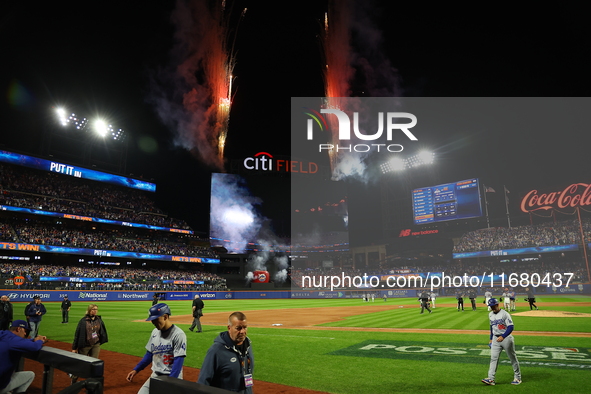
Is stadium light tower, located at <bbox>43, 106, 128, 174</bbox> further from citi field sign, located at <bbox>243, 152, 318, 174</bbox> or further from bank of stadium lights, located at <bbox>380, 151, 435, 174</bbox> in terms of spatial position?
bank of stadium lights, located at <bbox>380, 151, 435, 174</bbox>

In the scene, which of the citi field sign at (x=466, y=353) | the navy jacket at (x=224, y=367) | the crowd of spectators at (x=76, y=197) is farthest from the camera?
the crowd of spectators at (x=76, y=197)

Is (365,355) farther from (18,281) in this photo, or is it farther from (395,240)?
(395,240)

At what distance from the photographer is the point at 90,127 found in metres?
71.7

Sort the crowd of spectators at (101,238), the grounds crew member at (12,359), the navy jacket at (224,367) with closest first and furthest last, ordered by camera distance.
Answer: the navy jacket at (224,367) < the grounds crew member at (12,359) < the crowd of spectators at (101,238)

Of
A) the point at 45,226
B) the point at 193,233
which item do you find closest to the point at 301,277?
the point at 193,233

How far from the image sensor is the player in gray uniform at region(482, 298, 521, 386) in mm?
10008

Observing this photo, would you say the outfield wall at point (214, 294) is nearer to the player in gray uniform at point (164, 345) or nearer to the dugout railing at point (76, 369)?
the player in gray uniform at point (164, 345)

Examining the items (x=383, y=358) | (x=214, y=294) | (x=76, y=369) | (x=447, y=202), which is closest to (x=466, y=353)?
(x=383, y=358)

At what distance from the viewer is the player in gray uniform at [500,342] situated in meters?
10.0

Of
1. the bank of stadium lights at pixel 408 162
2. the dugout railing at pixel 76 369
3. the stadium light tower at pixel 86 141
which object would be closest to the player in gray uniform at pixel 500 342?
the dugout railing at pixel 76 369

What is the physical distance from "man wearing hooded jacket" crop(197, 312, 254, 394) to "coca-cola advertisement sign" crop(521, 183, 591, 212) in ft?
257

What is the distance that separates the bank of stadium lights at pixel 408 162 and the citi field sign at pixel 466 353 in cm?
7372

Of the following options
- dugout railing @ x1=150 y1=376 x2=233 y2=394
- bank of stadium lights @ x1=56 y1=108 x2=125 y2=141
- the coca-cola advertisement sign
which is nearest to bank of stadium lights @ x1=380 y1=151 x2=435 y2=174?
the coca-cola advertisement sign

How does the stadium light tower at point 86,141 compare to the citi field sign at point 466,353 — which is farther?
the stadium light tower at point 86,141
